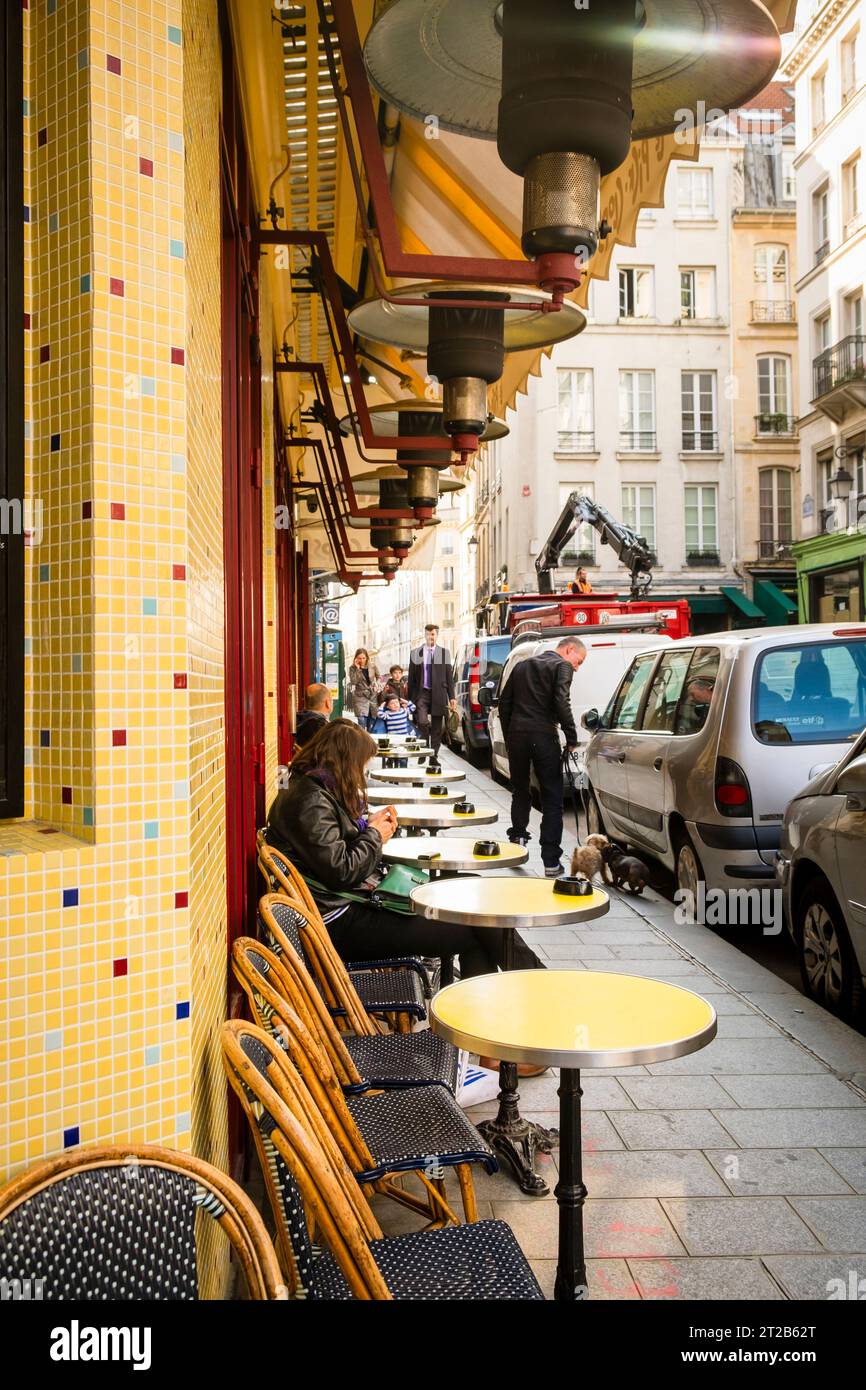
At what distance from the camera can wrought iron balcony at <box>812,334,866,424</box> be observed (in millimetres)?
24703

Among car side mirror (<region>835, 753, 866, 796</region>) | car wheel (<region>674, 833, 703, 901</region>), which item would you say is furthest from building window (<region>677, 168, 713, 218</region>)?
car side mirror (<region>835, 753, 866, 796</region>)

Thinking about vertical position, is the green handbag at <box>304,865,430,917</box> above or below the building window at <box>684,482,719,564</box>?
below

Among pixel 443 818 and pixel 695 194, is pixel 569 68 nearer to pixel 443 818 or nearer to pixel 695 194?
pixel 443 818

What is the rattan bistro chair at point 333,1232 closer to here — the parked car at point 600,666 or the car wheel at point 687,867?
the car wheel at point 687,867

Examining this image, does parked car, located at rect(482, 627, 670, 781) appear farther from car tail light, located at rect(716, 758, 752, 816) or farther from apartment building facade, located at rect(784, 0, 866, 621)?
apartment building facade, located at rect(784, 0, 866, 621)

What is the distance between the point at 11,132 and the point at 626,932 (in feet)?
20.3

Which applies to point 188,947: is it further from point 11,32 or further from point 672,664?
point 672,664

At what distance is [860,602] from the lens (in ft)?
79.9

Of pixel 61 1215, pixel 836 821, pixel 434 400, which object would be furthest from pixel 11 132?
Answer: pixel 836 821

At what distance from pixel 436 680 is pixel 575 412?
1991 cm

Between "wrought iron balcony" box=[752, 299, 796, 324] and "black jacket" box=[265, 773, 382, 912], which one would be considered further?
"wrought iron balcony" box=[752, 299, 796, 324]

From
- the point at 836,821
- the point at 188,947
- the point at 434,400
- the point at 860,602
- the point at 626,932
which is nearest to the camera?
the point at 188,947

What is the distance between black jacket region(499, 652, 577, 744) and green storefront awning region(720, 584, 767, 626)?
2584 cm

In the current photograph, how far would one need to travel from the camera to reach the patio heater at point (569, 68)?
1725 millimetres
